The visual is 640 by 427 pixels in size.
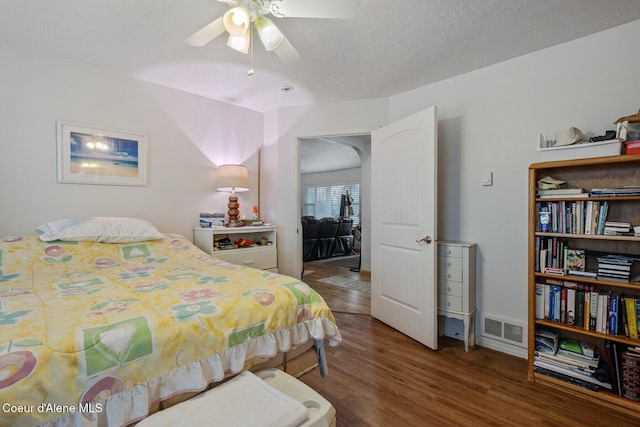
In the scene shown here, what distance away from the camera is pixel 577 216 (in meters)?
1.85

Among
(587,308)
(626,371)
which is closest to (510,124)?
(587,308)

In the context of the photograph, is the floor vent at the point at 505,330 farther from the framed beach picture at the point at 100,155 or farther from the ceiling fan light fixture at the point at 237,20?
the framed beach picture at the point at 100,155

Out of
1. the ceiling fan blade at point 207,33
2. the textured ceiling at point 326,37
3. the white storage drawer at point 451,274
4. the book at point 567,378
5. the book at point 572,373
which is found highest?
the textured ceiling at point 326,37

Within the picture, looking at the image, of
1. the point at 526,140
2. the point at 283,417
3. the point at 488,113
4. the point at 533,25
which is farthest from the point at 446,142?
the point at 283,417

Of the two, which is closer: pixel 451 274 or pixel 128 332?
pixel 128 332

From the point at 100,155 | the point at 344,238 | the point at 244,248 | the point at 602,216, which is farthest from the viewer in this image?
the point at 344,238

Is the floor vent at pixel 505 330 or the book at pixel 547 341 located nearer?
the book at pixel 547 341

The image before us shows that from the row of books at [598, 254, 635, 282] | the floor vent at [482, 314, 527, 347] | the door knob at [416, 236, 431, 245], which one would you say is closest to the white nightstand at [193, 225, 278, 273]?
the door knob at [416, 236, 431, 245]

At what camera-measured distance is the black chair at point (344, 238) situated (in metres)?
6.95

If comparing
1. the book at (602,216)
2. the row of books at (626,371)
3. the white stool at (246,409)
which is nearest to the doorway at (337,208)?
the row of books at (626,371)

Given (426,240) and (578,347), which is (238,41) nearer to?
(426,240)

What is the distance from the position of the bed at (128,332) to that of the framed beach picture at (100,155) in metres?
0.71

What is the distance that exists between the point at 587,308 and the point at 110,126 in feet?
12.3

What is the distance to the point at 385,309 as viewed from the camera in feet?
9.37
